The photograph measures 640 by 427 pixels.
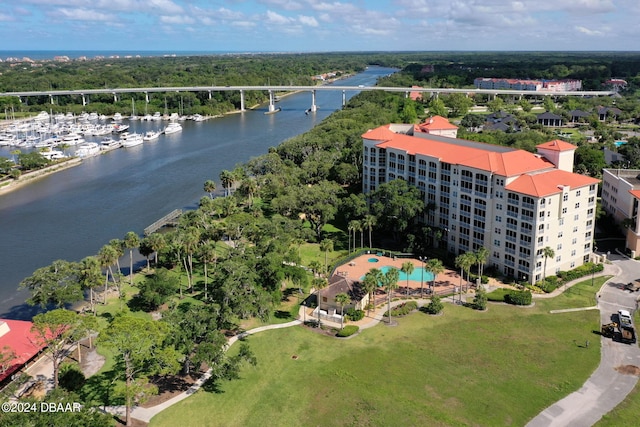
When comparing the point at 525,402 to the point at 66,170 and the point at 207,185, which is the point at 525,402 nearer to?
the point at 207,185

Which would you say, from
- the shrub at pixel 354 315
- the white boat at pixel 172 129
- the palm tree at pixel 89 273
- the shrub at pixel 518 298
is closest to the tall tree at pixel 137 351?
the palm tree at pixel 89 273

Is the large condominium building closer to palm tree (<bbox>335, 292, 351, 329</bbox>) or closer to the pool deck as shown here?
the pool deck

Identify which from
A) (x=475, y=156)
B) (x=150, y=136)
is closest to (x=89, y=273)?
(x=475, y=156)

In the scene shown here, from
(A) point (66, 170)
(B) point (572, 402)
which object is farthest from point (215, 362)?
(A) point (66, 170)

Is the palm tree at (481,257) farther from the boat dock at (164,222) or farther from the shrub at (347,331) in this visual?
the boat dock at (164,222)

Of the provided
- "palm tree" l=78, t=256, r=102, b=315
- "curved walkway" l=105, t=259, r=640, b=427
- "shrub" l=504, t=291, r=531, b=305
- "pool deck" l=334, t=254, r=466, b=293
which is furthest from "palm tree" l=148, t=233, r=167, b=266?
"shrub" l=504, t=291, r=531, b=305

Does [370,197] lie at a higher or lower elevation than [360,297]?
higher
